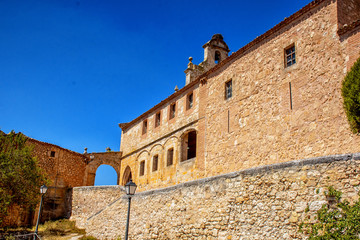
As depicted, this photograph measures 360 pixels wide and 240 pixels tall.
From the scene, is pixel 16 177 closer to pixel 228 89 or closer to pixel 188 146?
pixel 188 146

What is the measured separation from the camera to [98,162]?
33.7 meters

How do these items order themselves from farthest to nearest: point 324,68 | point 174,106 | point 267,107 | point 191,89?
point 174,106
point 191,89
point 267,107
point 324,68

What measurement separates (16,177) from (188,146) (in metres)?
11.3

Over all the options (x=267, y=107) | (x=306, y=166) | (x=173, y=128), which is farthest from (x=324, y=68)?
(x=173, y=128)

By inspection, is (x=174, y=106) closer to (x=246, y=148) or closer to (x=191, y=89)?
(x=191, y=89)

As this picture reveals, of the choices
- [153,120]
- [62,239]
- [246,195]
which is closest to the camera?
[246,195]

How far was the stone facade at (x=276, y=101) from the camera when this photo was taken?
46.3ft

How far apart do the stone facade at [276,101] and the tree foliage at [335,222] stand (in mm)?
5034

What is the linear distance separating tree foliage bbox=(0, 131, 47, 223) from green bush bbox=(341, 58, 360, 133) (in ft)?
60.7

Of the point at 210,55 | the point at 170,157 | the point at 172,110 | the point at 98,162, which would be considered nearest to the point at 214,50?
the point at 210,55

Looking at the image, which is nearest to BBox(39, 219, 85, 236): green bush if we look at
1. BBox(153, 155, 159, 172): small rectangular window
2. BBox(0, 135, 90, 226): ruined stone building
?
BBox(0, 135, 90, 226): ruined stone building

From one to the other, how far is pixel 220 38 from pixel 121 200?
57.8 ft

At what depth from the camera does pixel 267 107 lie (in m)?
16.8

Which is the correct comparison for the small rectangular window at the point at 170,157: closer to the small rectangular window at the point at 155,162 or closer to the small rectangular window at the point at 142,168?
the small rectangular window at the point at 155,162
